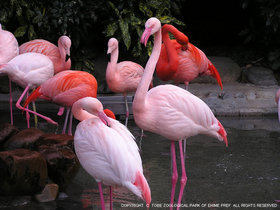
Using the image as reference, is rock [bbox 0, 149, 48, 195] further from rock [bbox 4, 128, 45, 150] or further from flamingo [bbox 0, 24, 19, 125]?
flamingo [bbox 0, 24, 19, 125]

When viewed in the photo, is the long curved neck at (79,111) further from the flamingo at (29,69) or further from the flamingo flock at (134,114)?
the flamingo at (29,69)

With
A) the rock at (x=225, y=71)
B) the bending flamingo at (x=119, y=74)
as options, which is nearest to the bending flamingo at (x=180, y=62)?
the bending flamingo at (x=119, y=74)

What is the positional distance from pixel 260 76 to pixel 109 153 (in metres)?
5.82

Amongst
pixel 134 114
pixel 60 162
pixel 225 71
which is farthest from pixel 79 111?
pixel 225 71

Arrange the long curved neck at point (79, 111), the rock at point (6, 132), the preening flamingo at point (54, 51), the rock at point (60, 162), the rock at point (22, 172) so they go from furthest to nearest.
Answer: the preening flamingo at point (54, 51), the rock at point (6, 132), the rock at point (60, 162), the rock at point (22, 172), the long curved neck at point (79, 111)

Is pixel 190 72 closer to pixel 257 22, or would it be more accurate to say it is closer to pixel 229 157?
pixel 229 157

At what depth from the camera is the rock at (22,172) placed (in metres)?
3.52

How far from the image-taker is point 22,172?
3.56m

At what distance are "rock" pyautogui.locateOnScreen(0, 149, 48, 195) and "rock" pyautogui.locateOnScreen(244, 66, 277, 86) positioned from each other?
5.41m

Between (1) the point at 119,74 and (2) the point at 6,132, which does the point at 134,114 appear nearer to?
(2) the point at 6,132

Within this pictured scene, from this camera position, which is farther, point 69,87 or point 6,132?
point 69,87

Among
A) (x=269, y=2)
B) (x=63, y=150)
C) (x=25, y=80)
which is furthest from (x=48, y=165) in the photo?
(x=269, y=2)

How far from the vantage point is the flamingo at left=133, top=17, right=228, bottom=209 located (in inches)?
136

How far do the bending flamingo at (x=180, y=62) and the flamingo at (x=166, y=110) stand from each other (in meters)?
1.52
